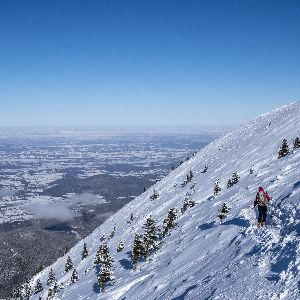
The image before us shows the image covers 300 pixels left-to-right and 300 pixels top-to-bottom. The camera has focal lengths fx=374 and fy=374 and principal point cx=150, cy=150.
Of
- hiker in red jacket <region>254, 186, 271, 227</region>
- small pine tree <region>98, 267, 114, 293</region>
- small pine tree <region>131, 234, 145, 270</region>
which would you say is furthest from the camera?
small pine tree <region>131, 234, 145, 270</region>

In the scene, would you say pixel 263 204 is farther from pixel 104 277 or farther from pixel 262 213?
pixel 104 277

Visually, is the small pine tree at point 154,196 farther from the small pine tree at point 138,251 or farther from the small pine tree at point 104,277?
the small pine tree at point 104,277

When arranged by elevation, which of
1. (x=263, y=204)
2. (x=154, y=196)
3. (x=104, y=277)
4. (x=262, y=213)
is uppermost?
(x=263, y=204)

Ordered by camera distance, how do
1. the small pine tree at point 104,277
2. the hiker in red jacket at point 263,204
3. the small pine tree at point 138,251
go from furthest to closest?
the small pine tree at point 138,251 < the small pine tree at point 104,277 < the hiker in red jacket at point 263,204

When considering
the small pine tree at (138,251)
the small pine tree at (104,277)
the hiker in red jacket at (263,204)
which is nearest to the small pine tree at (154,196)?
the small pine tree at (138,251)

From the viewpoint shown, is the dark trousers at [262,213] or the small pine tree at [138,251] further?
the small pine tree at [138,251]

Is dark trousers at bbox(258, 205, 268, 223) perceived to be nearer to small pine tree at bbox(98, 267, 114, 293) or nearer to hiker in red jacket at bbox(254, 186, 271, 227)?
hiker in red jacket at bbox(254, 186, 271, 227)

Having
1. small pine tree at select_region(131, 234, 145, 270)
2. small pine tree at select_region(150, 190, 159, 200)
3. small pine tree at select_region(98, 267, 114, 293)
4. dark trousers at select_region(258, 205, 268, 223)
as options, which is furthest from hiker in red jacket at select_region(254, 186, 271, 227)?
small pine tree at select_region(150, 190, 159, 200)

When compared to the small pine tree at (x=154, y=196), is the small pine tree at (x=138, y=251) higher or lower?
higher

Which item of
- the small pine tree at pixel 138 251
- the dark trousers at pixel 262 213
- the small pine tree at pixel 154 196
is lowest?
the small pine tree at pixel 154 196

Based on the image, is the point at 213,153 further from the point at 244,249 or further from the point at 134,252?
the point at 244,249

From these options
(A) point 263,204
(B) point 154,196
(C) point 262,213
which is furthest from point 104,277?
(B) point 154,196

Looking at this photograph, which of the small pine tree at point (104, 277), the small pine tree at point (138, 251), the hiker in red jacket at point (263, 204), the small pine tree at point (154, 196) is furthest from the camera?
the small pine tree at point (154, 196)

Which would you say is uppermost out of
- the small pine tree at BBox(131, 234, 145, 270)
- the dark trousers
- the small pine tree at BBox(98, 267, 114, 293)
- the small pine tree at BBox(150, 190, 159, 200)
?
the dark trousers
